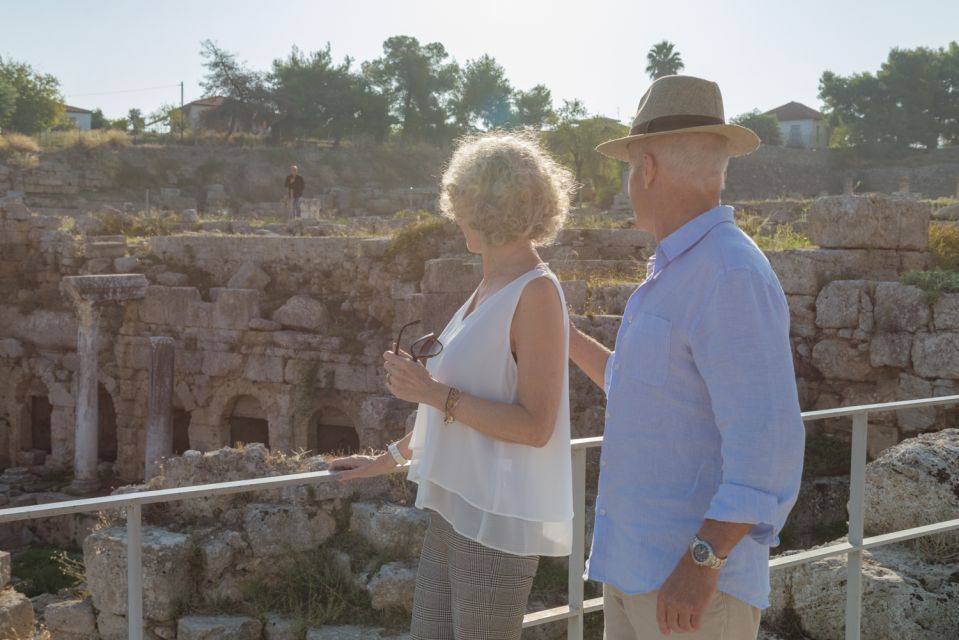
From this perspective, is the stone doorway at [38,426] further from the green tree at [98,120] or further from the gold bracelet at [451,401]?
the green tree at [98,120]

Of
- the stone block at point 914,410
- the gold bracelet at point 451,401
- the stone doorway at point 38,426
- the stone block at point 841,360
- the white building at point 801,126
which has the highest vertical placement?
the white building at point 801,126

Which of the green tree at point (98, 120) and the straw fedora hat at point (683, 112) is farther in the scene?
the green tree at point (98, 120)

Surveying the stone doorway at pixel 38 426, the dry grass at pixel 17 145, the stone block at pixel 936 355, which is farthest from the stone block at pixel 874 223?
the dry grass at pixel 17 145

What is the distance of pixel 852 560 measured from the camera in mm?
4082

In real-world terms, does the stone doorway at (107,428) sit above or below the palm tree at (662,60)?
below

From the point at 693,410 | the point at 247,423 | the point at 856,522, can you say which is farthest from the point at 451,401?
the point at 247,423

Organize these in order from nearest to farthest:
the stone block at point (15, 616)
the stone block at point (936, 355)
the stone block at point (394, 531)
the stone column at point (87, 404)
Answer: the stone block at point (394, 531), the stone block at point (15, 616), the stone block at point (936, 355), the stone column at point (87, 404)

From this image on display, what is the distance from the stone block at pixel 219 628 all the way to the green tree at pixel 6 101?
4716 cm

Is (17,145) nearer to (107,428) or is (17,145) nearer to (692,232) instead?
(107,428)

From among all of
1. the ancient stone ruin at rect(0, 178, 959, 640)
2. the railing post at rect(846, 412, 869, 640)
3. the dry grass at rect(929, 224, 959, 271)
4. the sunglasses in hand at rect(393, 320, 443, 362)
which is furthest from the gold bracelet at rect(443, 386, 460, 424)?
the dry grass at rect(929, 224, 959, 271)

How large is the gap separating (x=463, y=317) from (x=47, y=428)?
17.8 metres

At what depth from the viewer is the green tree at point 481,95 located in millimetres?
57594

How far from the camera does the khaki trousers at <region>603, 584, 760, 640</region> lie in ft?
7.80

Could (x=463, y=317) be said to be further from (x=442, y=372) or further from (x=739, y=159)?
(x=739, y=159)
